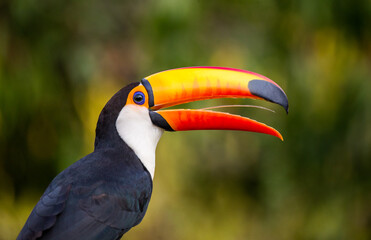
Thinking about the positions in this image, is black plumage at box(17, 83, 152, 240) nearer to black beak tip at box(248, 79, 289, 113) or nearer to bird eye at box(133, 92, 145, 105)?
bird eye at box(133, 92, 145, 105)

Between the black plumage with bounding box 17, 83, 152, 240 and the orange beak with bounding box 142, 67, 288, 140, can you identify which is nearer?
the black plumage with bounding box 17, 83, 152, 240

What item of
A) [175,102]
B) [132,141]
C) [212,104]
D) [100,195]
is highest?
[175,102]

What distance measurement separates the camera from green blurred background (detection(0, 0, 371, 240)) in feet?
16.9

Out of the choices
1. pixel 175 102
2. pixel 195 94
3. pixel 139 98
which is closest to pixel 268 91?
pixel 195 94

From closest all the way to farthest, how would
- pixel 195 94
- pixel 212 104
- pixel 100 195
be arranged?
pixel 100 195, pixel 195 94, pixel 212 104

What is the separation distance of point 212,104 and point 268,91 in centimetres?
233

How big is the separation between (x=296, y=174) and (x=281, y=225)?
1.82 ft

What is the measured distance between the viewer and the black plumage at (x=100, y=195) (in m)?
2.60

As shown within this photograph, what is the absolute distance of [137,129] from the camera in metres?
2.93

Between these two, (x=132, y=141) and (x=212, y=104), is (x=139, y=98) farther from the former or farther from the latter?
(x=212, y=104)

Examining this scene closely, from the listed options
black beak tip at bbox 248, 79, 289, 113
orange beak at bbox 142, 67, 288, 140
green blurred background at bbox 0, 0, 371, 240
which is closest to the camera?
black beak tip at bbox 248, 79, 289, 113

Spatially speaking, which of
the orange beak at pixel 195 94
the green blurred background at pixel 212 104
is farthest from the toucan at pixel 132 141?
the green blurred background at pixel 212 104

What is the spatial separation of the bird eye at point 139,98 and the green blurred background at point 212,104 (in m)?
2.03

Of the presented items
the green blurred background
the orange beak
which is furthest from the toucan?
the green blurred background
